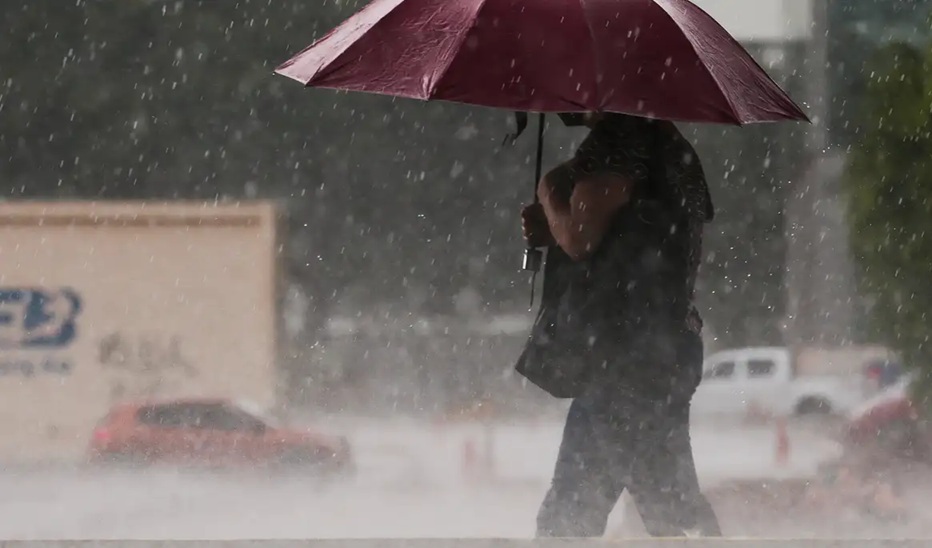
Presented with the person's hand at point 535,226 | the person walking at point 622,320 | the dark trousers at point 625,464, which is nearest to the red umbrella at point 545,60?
the person walking at point 622,320

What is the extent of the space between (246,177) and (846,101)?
379cm

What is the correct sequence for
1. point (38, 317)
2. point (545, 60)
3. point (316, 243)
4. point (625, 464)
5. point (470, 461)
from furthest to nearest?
point (316, 243), point (38, 317), point (470, 461), point (625, 464), point (545, 60)

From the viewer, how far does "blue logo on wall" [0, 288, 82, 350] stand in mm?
8047

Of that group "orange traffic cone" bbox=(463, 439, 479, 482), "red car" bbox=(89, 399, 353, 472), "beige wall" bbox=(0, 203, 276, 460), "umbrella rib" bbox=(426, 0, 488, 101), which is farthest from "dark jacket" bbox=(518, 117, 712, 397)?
"beige wall" bbox=(0, 203, 276, 460)

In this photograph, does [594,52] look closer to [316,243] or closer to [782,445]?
[782,445]

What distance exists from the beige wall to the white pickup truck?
269 cm

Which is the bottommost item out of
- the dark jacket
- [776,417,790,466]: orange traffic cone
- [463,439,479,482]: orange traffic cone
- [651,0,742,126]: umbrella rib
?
[463,439,479,482]: orange traffic cone

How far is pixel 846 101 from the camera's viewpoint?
764cm

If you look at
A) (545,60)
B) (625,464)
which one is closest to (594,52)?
(545,60)

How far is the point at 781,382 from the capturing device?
829 cm

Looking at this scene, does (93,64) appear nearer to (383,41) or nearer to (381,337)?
(381,337)

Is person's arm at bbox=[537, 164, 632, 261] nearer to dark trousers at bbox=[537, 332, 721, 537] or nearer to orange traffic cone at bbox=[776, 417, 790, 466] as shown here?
dark trousers at bbox=[537, 332, 721, 537]

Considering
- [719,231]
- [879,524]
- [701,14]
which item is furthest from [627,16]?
[719,231]

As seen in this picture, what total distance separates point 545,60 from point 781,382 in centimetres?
554
